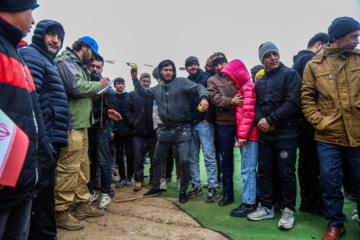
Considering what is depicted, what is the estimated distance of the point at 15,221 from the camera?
130cm

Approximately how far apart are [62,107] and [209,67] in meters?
3.19

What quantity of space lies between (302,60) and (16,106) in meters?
3.50

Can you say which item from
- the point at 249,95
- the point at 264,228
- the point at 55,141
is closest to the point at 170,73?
the point at 249,95

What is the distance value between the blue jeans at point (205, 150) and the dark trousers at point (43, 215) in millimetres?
2604

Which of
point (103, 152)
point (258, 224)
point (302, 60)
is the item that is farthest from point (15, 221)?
point (302, 60)

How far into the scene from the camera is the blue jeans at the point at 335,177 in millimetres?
2550

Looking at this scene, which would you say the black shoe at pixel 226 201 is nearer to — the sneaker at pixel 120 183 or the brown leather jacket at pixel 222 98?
the brown leather jacket at pixel 222 98

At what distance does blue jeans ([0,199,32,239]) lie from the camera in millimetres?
1236

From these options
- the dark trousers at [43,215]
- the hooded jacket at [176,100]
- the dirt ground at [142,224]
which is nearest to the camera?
the dark trousers at [43,215]

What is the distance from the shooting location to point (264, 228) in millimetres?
2943

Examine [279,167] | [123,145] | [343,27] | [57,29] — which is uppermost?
[57,29]

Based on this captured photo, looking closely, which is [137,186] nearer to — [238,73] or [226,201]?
[226,201]

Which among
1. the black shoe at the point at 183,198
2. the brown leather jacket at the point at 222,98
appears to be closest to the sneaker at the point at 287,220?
the brown leather jacket at the point at 222,98

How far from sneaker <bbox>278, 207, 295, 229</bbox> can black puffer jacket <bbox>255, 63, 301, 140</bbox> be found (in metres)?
0.90
